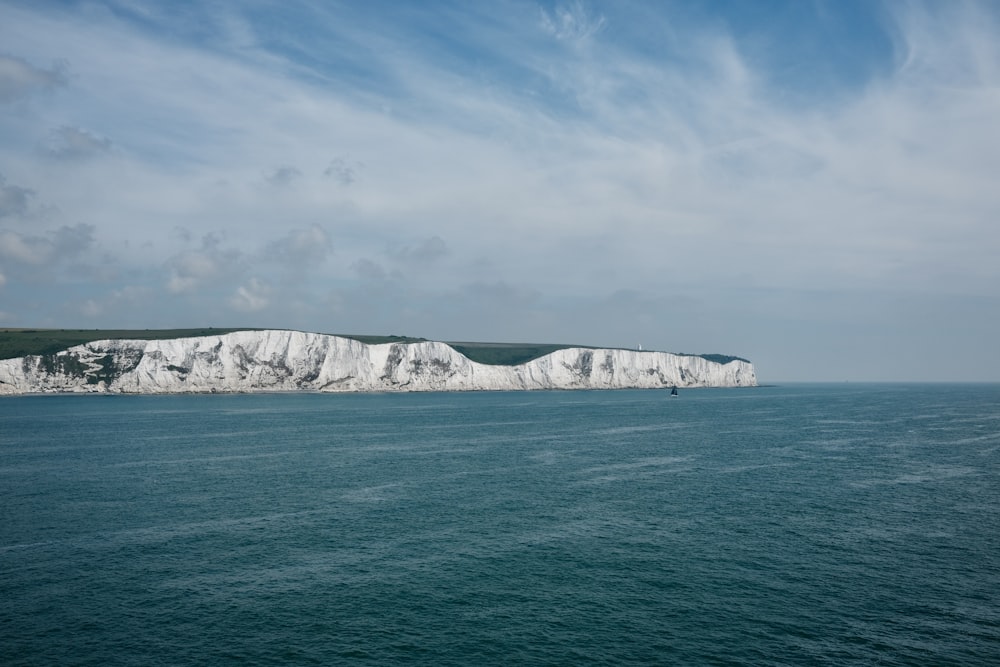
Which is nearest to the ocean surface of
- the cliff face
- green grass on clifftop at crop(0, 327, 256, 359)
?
the cliff face

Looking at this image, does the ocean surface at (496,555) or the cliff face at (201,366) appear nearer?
the ocean surface at (496,555)

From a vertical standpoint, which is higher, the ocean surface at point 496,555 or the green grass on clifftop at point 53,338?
the green grass on clifftop at point 53,338

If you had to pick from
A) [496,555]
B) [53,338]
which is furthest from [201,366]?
[496,555]

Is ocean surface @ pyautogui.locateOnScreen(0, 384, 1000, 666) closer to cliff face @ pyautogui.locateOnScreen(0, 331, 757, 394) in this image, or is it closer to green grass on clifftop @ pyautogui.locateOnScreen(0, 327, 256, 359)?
cliff face @ pyautogui.locateOnScreen(0, 331, 757, 394)

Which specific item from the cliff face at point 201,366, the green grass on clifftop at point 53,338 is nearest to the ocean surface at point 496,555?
the cliff face at point 201,366

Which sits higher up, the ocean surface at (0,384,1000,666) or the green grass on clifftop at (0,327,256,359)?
the green grass on clifftop at (0,327,256,359)

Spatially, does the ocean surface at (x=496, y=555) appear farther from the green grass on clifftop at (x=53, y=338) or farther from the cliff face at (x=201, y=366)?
the green grass on clifftop at (x=53, y=338)

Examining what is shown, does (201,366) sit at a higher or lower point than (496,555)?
higher

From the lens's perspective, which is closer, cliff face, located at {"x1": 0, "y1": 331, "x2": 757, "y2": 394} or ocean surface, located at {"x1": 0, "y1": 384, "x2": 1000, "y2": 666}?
ocean surface, located at {"x1": 0, "y1": 384, "x2": 1000, "y2": 666}

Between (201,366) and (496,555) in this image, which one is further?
(201,366)

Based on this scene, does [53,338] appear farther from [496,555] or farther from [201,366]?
[496,555]
